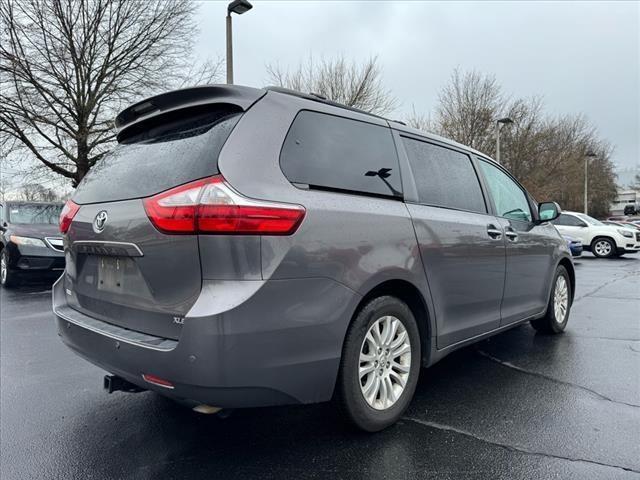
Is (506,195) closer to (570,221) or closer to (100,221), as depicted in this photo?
(100,221)

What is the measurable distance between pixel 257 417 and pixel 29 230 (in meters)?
7.22

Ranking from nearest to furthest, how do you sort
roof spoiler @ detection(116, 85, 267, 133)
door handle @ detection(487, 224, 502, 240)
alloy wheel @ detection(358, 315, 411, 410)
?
roof spoiler @ detection(116, 85, 267, 133) → alloy wheel @ detection(358, 315, 411, 410) → door handle @ detection(487, 224, 502, 240)

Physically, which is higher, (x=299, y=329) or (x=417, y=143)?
(x=417, y=143)

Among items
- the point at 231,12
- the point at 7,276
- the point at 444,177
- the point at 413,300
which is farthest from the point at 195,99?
the point at 231,12

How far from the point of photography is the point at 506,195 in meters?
4.27

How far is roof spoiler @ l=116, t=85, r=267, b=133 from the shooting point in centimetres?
230

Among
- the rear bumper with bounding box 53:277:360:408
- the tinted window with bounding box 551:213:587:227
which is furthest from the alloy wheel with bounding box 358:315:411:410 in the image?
the tinted window with bounding box 551:213:587:227

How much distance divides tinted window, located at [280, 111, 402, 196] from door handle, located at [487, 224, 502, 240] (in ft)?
3.70

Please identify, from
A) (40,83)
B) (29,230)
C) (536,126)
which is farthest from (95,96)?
(536,126)

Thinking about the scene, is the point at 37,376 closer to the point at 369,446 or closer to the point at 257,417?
the point at 257,417

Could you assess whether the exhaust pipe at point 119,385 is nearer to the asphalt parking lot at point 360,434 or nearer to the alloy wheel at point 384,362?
the asphalt parking lot at point 360,434

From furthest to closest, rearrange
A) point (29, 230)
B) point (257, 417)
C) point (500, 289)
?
point (29, 230), point (500, 289), point (257, 417)

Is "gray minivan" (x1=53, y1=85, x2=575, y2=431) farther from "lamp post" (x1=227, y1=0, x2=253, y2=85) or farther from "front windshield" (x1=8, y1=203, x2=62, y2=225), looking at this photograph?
"lamp post" (x1=227, y1=0, x2=253, y2=85)

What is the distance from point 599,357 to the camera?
421 centimetres
